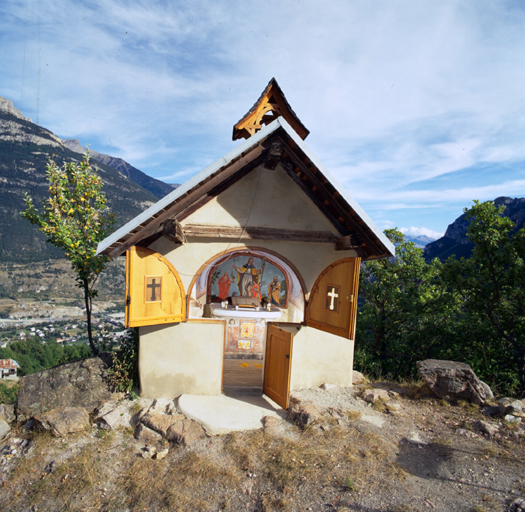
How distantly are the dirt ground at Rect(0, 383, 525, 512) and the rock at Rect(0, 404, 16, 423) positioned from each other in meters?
0.65

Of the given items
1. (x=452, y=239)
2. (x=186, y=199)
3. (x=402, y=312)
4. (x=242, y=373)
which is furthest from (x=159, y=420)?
(x=452, y=239)

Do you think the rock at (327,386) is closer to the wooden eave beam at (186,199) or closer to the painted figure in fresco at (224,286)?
the painted figure in fresco at (224,286)

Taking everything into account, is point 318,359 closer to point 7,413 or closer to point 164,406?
point 164,406

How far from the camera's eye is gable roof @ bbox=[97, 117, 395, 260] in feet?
21.5

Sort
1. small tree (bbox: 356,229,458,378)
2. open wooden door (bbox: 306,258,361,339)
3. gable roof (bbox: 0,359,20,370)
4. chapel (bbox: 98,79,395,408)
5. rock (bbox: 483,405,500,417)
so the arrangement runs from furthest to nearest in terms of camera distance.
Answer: gable roof (bbox: 0,359,20,370) → small tree (bbox: 356,229,458,378) → rock (bbox: 483,405,500,417) → open wooden door (bbox: 306,258,361,339) → chapel (bbox: 98,79,395,408)

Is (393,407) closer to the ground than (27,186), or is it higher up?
closer to the ground

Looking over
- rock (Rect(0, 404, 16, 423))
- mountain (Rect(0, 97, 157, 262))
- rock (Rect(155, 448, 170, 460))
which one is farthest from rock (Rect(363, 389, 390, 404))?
mountain (Rect(0, 97, 157, 262))

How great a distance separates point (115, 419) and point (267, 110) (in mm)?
8641

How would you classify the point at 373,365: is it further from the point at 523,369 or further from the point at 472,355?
the point at 523,369

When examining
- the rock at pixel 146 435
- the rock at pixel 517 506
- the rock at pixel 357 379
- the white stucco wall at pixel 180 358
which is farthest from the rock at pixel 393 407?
the rock at pixel 146 435

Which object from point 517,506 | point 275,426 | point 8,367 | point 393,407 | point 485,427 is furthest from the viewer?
point 8,367

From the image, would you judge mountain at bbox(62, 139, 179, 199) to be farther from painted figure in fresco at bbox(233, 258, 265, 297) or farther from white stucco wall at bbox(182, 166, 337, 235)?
white stucco wall at bbox(182, 166, 337, 235)

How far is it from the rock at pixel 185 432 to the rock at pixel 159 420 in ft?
0.39

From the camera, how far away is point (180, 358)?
7965 mm
